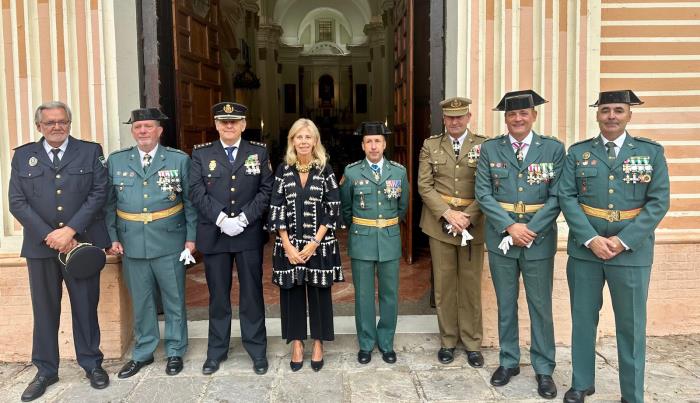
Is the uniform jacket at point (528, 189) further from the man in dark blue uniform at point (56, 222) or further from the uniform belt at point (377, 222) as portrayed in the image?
the man in dark blue uniform at point (56, 222)

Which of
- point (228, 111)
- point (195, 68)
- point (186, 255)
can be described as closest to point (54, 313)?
point (186, 255)

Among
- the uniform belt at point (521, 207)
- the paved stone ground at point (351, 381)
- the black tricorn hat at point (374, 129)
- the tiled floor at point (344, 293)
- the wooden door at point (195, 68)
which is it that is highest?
the wooden door at point (195, 68)

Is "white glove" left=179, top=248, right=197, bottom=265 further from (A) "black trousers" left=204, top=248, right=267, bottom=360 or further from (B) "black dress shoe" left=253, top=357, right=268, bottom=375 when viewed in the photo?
(B) "black dress shoe" left=253, top=357, right=268, bottom=375

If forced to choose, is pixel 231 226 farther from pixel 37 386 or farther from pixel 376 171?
pixel 37 386

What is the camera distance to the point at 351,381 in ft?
11.3

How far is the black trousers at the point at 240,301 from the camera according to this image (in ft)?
11.8

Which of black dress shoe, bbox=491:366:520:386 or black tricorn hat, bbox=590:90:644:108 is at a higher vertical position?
black tricorn hat, bbox=590:90:644:108

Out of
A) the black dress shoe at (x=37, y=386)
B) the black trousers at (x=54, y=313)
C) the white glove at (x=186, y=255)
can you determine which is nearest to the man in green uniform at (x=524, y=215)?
the white glove at (x=186, y=255)

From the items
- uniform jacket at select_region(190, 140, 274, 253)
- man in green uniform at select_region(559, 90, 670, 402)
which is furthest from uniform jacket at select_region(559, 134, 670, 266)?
uniform jacket at select_region(190, 140, 274, 253)

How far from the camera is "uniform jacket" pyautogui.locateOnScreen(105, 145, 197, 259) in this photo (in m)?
3.54

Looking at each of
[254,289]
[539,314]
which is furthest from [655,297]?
[254,289]

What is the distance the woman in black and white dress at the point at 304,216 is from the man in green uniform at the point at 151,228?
0.70m

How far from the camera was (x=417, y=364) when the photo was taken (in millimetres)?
3688

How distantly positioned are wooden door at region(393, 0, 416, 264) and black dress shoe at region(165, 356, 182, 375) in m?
2.92
